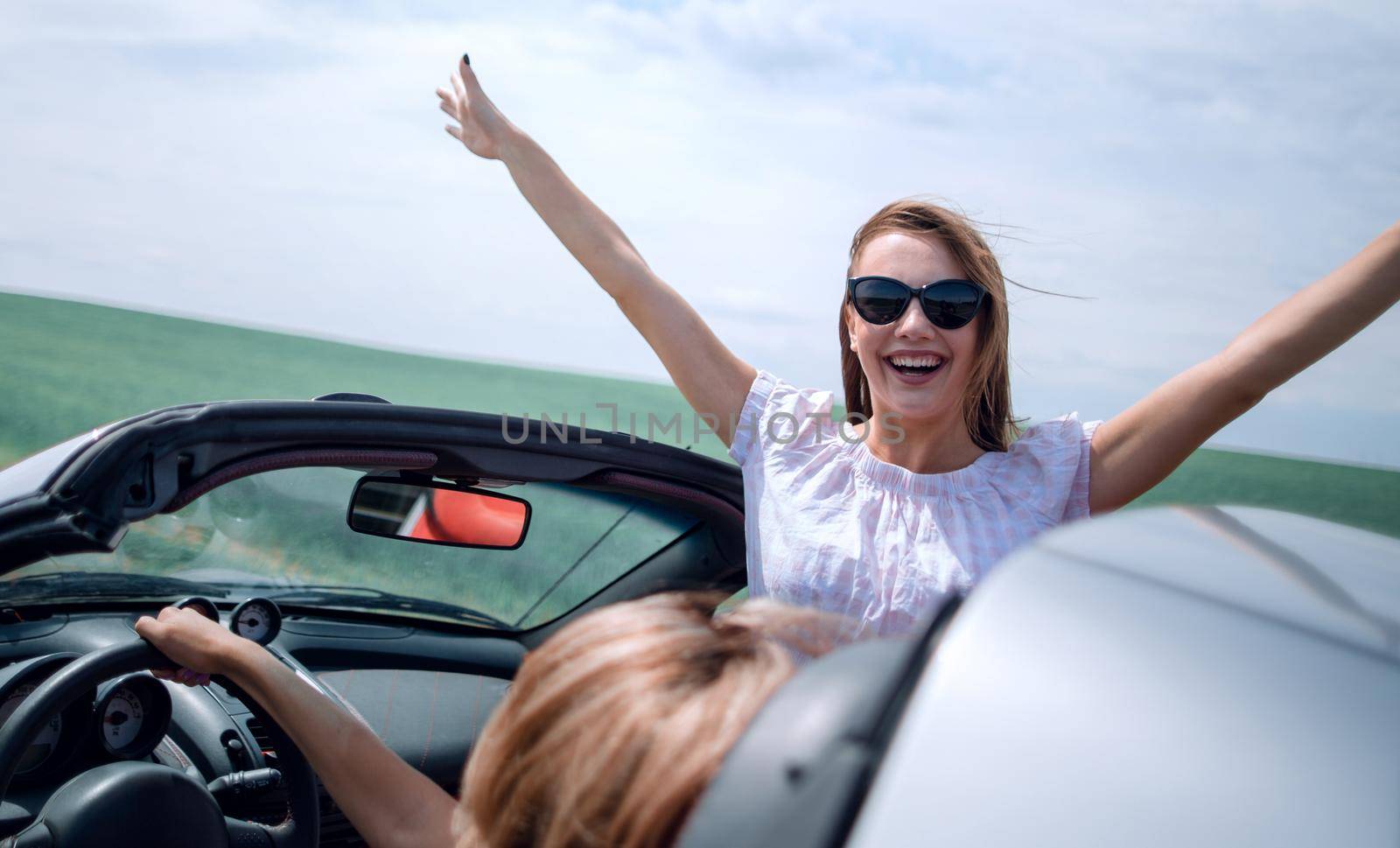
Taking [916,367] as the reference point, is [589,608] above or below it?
below

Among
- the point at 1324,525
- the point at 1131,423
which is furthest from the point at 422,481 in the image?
the point at 1324,525

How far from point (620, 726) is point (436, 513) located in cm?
208

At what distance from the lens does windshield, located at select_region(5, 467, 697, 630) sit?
9.27 ft

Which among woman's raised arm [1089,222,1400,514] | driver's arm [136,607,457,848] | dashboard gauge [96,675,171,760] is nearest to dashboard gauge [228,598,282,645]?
dashboard gauge [96,675,171,760]

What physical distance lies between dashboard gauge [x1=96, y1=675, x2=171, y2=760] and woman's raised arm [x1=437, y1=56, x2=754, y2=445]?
1393mm

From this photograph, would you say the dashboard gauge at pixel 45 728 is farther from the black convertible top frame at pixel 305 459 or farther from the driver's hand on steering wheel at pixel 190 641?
the black convertible top frame at pixel 305 459

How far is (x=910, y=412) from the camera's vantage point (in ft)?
9.05

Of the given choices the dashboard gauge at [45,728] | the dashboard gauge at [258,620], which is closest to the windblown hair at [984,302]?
the dashboard gauge at [258,620]

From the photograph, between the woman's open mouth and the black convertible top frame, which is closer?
the black convertible top frame

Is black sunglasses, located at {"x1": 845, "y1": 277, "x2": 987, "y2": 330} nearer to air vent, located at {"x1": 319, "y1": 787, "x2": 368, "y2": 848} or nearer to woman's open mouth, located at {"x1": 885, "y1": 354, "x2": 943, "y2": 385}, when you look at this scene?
woman's open mouth, located at {"x1": 885, "y1": 354, "x2": 943, "y2": 385}

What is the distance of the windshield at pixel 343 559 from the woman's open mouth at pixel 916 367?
2.97 feet

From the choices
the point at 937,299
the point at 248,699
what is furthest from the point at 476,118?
the point at 248,699

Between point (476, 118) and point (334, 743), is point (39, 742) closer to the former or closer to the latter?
point (334, 743)

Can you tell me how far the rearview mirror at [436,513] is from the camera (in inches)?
115
